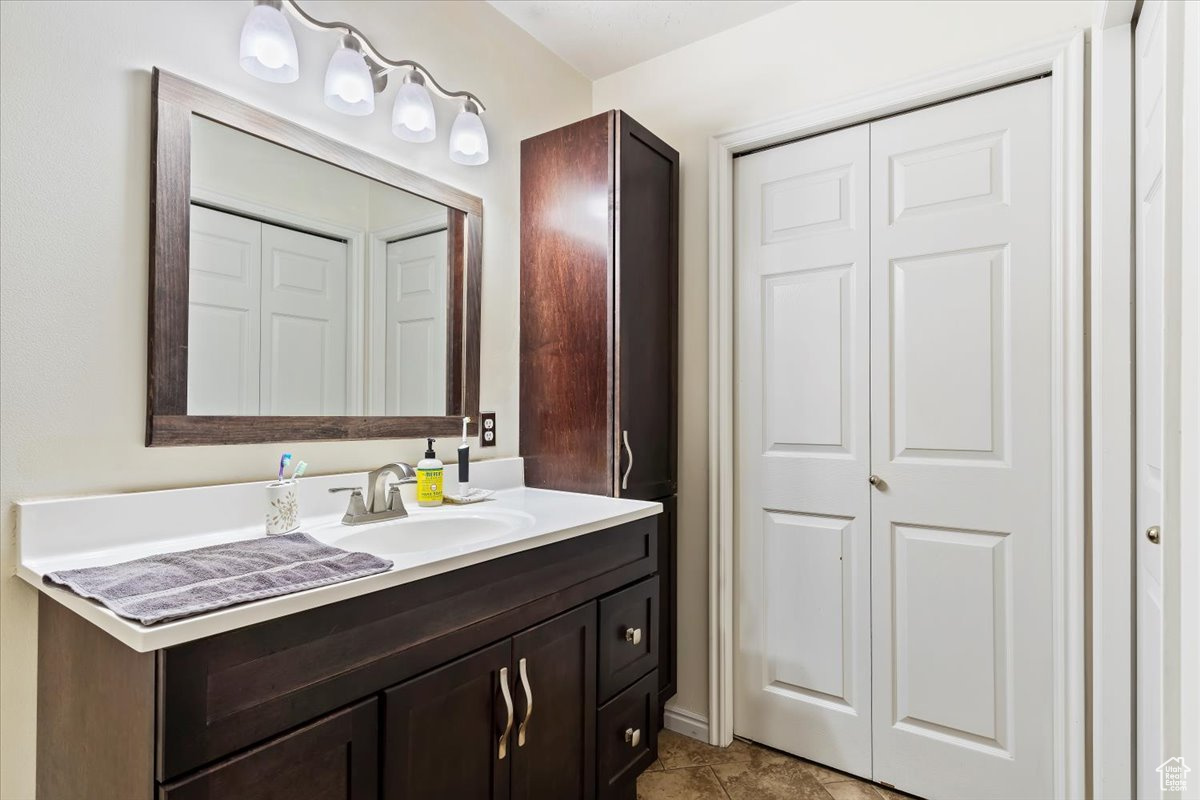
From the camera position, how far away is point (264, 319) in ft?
4.51

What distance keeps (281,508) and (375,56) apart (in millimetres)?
1130

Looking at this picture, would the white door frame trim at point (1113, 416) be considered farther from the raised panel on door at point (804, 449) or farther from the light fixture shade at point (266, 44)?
the light fixture shade at point (266, 44)

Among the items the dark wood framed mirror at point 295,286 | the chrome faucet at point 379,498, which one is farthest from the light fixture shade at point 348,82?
the chrome faucet at point 379,498

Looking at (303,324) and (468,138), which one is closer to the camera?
(303,324)

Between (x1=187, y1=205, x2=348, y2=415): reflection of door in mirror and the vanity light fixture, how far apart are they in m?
0.34

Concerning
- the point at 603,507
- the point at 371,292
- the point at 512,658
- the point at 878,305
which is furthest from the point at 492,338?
the point at 878,305

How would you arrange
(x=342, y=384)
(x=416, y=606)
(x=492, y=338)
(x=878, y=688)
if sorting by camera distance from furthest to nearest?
1. (x=492, y=338)
2. (x=878, y=688)
3. (x=342, y=384)
4. (x=416, y=606)

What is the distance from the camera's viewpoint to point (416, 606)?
1.01 meters

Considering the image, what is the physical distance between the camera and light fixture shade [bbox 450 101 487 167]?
5.81 feet

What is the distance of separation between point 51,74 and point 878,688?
2394mm

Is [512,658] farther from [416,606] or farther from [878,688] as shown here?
[878,688]

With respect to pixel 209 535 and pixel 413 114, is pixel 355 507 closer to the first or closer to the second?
pixel 209 535

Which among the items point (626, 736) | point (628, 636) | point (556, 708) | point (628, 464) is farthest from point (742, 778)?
point (628, 464)

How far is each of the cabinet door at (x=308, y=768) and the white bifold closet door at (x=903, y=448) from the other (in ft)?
4.54
